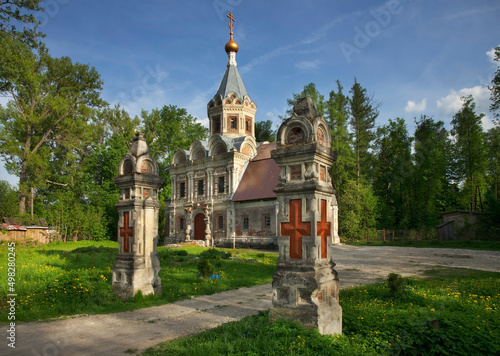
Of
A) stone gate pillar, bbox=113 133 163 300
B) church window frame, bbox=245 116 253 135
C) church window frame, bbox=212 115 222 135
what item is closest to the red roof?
church window frame, bbox=245 116 253 135

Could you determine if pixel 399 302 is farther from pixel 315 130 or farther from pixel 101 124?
pixel 101 124

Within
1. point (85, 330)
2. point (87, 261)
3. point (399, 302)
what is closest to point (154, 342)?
point (85, 330)

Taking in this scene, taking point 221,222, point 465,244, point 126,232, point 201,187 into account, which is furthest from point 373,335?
point 201,187

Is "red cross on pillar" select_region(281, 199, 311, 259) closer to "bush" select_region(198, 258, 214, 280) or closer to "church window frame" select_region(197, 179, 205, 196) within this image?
Result: "bush" select_region(198, 258, 214, 280)

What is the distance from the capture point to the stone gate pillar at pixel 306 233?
5859 millimetres

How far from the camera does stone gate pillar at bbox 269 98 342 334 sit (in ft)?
19.2

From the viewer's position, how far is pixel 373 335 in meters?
5.76

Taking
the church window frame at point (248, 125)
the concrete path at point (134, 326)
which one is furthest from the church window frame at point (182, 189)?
the concrete path at point (134, 326)

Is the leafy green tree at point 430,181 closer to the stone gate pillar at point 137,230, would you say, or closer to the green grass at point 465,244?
the green grass at point 465,244

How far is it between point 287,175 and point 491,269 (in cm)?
1294

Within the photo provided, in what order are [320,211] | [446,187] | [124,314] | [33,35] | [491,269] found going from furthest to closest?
[446,187]
[33,35]
[491,269]
[124,314]
[320,211]

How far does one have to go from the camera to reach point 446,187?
133ft

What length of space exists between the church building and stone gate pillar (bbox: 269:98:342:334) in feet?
65.3

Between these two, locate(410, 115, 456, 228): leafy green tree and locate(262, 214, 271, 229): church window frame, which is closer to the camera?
locate(262, 214, 271, 229): church window frame
